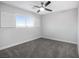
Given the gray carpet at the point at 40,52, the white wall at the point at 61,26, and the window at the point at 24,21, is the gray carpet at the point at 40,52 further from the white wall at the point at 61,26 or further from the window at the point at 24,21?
the window at the point at 24,21

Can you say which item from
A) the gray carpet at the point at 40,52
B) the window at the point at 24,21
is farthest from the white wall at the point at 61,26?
the window at the point at 24,21

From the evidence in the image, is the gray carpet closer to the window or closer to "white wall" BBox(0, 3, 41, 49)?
"white wall" BBox(0, 3, 41, 49)

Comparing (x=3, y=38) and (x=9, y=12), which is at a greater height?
(x=9, y=12)

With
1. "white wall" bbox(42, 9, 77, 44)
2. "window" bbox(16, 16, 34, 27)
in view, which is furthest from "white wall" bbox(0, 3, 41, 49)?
"white wall" bbox(42, 9, 77, 44)

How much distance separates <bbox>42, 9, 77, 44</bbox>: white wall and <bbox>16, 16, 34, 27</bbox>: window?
5.07 ft

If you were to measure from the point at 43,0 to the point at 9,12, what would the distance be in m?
2.24

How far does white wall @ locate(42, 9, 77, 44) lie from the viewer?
4.20 meters

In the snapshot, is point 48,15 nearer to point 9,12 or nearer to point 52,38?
point 52,38

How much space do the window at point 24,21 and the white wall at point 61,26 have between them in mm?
1546

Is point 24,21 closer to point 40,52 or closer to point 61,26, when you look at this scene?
point 40,52

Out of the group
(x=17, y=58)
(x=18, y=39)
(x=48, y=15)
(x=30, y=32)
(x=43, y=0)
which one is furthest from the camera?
(x=48, y=15)

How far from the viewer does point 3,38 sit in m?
3.38

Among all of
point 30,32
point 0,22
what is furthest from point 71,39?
point 0,22

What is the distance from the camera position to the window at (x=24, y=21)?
13.7 feet
